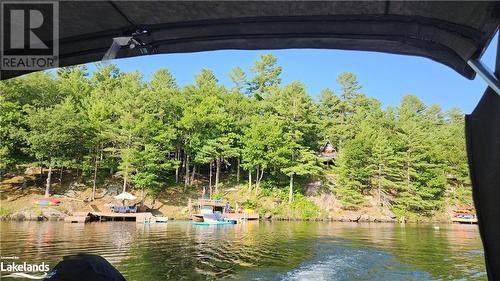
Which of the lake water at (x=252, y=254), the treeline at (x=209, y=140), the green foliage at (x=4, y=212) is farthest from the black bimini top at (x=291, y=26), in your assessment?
the treeline at (x=209, y=140)

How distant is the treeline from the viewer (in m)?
25.5

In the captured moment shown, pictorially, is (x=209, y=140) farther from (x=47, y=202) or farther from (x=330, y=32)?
(x=330, y=32)

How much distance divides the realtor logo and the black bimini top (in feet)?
0.20

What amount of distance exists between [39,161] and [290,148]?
18.2 m

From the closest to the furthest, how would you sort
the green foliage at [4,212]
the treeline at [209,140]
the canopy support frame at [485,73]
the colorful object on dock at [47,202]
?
the canopy support frame at [485,73], the green foliage at [4,212], the colorful object on dock at [47,202], the treeline at [209,140]

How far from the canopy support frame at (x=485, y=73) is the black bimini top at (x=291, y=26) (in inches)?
1.4

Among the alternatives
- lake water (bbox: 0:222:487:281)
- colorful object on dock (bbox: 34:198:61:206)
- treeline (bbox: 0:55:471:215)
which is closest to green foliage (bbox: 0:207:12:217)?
colorful object on dock (bbox: 34:198:61:206)

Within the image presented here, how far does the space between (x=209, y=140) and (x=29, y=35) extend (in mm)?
27613

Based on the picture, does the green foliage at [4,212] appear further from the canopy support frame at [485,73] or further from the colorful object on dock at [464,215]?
the colorful object on dock at [464,215]

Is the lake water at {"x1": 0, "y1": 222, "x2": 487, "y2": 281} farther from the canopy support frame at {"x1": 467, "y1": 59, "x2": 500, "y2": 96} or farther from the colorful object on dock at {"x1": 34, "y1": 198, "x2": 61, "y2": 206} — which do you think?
the canopy support frame at {"x1": 467, "y1": 59, "x2": 500, "y2": 96}

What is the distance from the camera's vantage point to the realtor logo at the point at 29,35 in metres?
1.72

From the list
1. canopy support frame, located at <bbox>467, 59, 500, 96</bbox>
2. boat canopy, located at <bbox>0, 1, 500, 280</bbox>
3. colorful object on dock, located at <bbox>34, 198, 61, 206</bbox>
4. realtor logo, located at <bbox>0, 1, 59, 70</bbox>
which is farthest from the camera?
colorful object on dock, located at <bbox>34, 198, 61, 206</bbox>

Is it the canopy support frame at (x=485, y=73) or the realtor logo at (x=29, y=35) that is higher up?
the realtor logo at (x=29, y=35)

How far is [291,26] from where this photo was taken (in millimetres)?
1772
